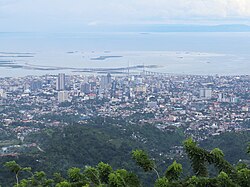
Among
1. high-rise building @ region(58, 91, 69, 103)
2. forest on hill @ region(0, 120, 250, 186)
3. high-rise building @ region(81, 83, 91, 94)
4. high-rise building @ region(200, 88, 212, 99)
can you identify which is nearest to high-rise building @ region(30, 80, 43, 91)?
high-rise building @ region(81, 83, 91, 94)

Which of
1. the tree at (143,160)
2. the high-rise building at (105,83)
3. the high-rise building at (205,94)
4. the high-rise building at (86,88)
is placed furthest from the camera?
the high-rise building at (105,83)

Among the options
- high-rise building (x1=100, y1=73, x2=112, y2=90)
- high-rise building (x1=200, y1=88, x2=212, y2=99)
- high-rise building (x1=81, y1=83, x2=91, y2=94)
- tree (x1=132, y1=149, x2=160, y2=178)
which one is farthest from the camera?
high-rise building (x1=100, y1=73, x2=112, y2=90)

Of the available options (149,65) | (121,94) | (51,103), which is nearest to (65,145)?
(51,103)

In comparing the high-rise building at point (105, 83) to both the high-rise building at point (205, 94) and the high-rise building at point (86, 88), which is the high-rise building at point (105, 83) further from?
the high-rise building at point (205, 94)

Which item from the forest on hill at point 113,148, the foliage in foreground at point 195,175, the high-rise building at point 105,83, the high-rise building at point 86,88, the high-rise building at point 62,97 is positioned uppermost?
the foliage in foreground at point 195,175

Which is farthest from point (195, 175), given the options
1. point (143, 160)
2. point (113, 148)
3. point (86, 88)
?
point (86, 88)

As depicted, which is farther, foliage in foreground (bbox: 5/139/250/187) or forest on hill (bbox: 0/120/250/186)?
forest on hill (bbox: 0/120/250/186)

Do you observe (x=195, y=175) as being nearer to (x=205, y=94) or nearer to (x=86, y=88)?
(x=205, y=94)

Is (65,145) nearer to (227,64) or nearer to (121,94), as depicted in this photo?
(121,94)

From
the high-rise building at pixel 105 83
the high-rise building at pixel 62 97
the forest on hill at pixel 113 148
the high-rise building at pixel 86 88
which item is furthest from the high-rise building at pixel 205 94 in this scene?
the forest on hill at pixel 113 148

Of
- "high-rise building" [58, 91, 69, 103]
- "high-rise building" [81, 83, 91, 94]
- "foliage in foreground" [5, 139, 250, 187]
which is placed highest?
"foliage in foreground" [5, 139, 250, 187]

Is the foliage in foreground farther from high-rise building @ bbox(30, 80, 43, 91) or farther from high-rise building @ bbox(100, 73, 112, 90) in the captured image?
high-rise building @ bbox(30, 80, 43, 91)
